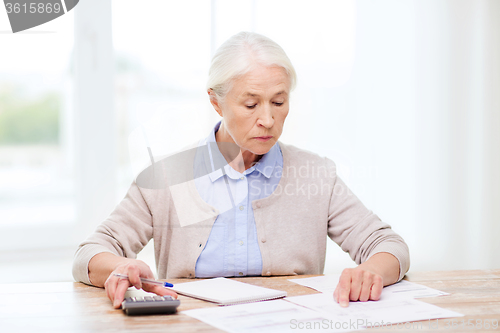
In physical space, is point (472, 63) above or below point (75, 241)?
above

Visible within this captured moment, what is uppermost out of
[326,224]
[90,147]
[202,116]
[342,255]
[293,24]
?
[293,24]

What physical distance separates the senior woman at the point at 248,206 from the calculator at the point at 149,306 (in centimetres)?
38

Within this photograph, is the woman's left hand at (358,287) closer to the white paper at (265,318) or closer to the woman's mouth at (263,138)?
the white paper at (265,318)

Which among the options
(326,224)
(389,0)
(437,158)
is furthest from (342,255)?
(389,0)

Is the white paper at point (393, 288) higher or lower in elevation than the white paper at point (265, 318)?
lower

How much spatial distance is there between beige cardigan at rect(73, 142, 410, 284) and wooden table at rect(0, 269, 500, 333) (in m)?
0.18

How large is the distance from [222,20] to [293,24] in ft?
1.14

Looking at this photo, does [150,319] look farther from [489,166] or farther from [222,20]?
[489,166]

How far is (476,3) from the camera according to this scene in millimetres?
2453

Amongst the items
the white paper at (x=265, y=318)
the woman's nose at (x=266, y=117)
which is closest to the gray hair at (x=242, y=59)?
the woman's nose at (x=266, y=117)

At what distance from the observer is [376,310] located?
3.06 feet

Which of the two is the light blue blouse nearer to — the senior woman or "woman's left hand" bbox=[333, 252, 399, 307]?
the senior woman

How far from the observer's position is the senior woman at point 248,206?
1364mm

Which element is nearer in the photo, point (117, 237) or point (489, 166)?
point (117, 237)
